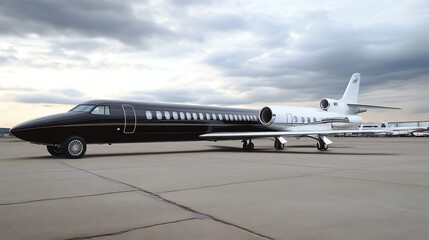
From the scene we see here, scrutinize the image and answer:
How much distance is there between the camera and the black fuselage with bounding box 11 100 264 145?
13.1 meters

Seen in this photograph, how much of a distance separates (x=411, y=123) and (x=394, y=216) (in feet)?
317

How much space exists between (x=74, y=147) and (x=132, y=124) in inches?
106

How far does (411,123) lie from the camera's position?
291ft

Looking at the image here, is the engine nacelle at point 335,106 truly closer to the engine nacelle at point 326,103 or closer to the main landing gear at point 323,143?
the engine nacelle at point 326,103

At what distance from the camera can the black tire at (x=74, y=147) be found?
44.0 feet

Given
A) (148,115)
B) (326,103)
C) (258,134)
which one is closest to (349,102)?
(326,103)

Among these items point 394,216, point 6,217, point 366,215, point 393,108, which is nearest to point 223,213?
point 366,215

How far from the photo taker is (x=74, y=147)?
13648 millimetres

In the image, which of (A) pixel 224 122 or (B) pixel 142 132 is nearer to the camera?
(B) pixel 142 132

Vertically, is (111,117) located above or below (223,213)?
above

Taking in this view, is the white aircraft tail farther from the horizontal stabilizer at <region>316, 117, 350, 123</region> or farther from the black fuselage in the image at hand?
the black fuselage

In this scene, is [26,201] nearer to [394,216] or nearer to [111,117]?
[394,216]

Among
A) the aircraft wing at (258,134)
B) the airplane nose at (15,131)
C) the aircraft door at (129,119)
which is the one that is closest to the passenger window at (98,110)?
the aircraft door at (129,119)

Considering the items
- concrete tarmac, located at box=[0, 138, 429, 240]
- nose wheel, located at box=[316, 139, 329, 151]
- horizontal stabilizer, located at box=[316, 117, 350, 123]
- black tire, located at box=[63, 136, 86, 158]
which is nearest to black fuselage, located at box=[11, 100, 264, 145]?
black tire, located at box=[63, 136, 86, 158]
